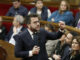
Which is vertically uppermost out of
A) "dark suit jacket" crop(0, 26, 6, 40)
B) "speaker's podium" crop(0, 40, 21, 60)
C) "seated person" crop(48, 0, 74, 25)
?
"seated person" crop(48, 0, 74, 25)

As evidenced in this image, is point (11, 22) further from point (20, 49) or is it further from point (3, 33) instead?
point (20, 49)

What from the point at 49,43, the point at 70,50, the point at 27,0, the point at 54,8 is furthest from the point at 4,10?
the point at 70,50

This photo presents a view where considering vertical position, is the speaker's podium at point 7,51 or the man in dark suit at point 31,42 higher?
the man in dark suit at point 31,42

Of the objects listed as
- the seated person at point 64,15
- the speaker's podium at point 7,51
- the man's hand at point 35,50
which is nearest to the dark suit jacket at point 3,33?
the seated person at point 64,15

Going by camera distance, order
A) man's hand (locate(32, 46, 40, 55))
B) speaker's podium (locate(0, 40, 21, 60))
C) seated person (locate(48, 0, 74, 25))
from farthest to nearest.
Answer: seated person (locate(48, 0, 74, 25)) → speaker's podium (locate(0, 40, 21, 60)) → man's hand (locate(32, 46, 40, 55))

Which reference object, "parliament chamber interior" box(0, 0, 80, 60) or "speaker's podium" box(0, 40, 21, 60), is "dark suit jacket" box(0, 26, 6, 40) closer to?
"parliament chamber interior" box(0, 0, 80, 60)

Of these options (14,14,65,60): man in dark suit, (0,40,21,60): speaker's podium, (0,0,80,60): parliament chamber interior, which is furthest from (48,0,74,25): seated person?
(14,14,65,60): man in dark suit

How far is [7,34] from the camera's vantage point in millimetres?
6469

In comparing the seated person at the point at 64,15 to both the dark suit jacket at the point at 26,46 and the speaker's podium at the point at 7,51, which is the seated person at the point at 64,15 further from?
the dark suit jacket at the point at 26,46

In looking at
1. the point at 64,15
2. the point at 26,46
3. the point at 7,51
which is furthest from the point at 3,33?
the point at 26,46

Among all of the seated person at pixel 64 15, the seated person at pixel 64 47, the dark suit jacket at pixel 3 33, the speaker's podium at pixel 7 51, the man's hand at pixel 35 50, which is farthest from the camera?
the dark suit jacket at pixel 3 33

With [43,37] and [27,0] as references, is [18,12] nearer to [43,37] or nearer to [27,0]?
[27,0]

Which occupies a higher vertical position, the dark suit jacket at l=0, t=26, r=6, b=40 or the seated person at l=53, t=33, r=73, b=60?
the dark suit jacket at l=0, t=26, r=6, b=40

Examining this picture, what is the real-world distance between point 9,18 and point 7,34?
1.26ft
